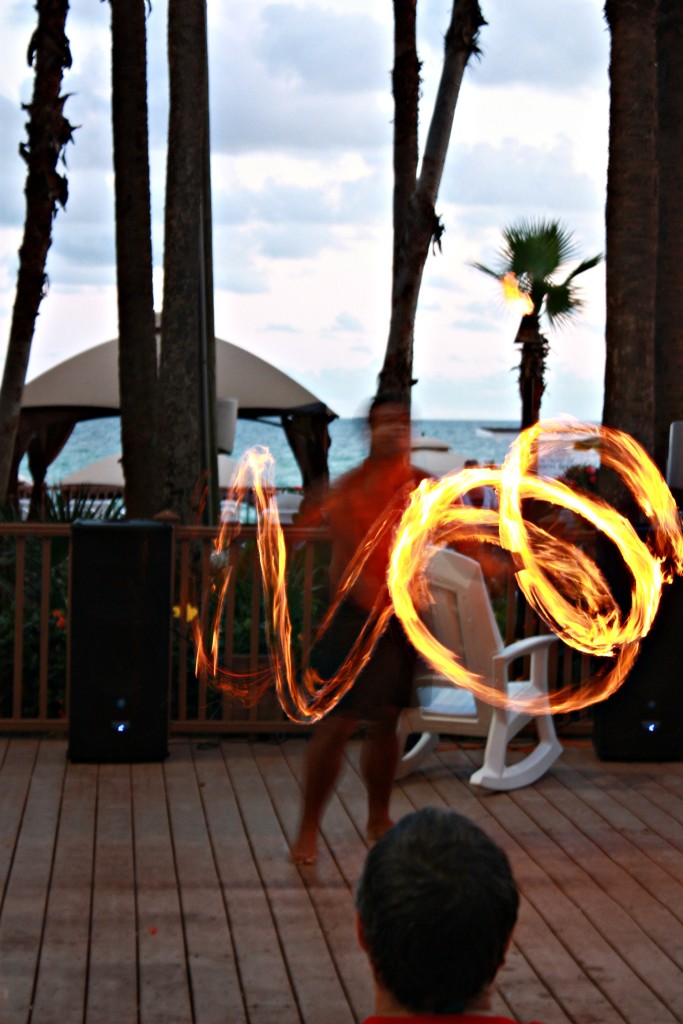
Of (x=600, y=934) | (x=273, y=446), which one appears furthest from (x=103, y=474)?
(x=273, y=446)

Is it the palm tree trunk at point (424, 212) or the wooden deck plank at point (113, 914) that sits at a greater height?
the palm tree trunk at point (424, 212)

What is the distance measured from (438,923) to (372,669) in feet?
11.6

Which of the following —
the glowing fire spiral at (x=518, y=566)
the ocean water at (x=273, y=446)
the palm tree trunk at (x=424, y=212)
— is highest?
the palm tree trunk at (x=424, y=212)

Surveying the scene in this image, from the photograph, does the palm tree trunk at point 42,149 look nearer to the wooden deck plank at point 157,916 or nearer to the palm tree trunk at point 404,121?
the palm tree trunk at point 404,121

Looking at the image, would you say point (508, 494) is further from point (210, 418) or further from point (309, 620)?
point (210, 418)

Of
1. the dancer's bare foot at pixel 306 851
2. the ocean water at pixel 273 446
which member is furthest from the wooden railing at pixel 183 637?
the ocean water at pixel 273 446

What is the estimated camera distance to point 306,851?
18.0 ft

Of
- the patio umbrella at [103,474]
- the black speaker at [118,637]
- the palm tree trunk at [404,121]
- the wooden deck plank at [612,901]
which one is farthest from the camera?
the patio umbrella at [103,474]

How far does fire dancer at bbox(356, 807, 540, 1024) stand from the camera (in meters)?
1.88

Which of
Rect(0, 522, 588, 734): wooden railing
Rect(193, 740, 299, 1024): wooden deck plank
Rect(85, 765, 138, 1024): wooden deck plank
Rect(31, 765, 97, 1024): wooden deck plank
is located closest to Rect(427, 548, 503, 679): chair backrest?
Rect(0, 522, 588, 734): wooden railing

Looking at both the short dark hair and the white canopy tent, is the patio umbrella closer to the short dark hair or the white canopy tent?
the white canopy tent

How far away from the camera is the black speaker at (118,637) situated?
684 centimetres

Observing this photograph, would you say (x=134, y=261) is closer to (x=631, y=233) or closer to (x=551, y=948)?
(x=631, y=233)

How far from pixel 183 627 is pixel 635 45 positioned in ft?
15.1
